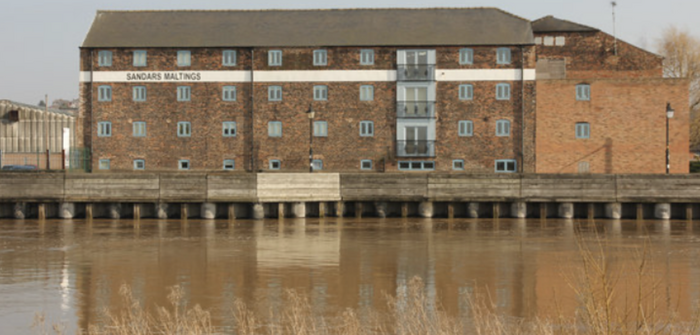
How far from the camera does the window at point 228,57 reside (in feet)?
170

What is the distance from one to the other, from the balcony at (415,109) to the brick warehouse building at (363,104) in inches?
2.5

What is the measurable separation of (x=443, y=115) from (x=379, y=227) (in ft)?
62.9

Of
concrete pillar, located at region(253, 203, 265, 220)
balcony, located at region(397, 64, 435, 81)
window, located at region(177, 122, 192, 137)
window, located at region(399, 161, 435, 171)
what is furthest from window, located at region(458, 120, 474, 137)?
concrete pillar, located at region(253, 203, 265, 220)

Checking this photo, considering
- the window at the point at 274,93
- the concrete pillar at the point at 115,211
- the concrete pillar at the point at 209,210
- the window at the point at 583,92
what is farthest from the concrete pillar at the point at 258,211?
the window at the point at 583,92

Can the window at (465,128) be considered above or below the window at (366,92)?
below

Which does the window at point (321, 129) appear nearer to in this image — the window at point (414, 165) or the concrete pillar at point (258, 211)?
the window at point (414, 165)

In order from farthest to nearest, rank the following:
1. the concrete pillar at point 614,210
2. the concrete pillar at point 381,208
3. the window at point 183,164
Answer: the window at point 183,164, the concrete pillar at point 381,208, the concrete pillar at point 614,210

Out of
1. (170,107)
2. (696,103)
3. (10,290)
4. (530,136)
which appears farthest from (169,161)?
(696,103)

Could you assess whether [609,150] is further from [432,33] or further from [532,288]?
[532,288]

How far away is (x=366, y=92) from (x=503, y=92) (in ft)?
26.2

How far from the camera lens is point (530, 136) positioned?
50688mm

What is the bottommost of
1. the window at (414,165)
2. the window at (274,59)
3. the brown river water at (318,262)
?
the brown river water at (318,262)

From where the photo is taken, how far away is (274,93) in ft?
169

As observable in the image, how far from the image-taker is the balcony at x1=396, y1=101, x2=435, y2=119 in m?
50.9
